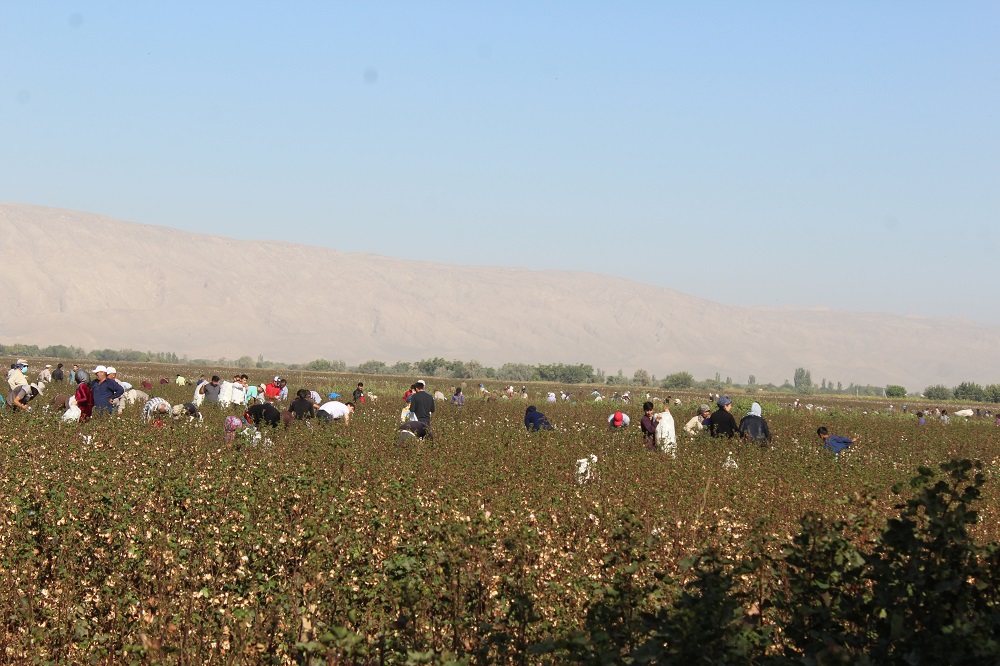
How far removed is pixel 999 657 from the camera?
11.6 feet

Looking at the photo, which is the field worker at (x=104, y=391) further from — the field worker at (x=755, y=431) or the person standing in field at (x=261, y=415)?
the field worker at (x=755, y=431)

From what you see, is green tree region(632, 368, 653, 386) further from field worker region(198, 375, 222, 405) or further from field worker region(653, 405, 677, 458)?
field worker region(653, 405, 677, 458)

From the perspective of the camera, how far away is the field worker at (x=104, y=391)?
16.1m

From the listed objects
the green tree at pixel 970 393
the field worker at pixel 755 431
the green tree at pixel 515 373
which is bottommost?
the green tree at pixel 515 373

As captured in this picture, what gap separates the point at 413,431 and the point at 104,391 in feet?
16.7

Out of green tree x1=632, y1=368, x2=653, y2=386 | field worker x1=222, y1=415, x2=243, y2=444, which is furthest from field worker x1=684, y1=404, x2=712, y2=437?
green tree x1=632, y1=368, x2=653, y2=386

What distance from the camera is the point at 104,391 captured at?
53.8ft

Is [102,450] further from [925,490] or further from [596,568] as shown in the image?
[925,490]

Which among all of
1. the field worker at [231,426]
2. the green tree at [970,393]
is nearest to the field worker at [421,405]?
the field worker at [231,426]

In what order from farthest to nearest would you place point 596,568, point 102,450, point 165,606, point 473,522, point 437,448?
point 437,448, point 102,450, point 596,568, point 473,522, point 165,606

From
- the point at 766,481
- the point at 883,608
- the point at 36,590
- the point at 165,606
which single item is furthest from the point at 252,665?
the point at 766,481

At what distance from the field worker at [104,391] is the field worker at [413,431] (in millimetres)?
4664

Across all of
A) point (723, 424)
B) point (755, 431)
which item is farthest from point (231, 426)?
point (755, 431)

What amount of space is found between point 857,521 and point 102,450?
27.5 ft
